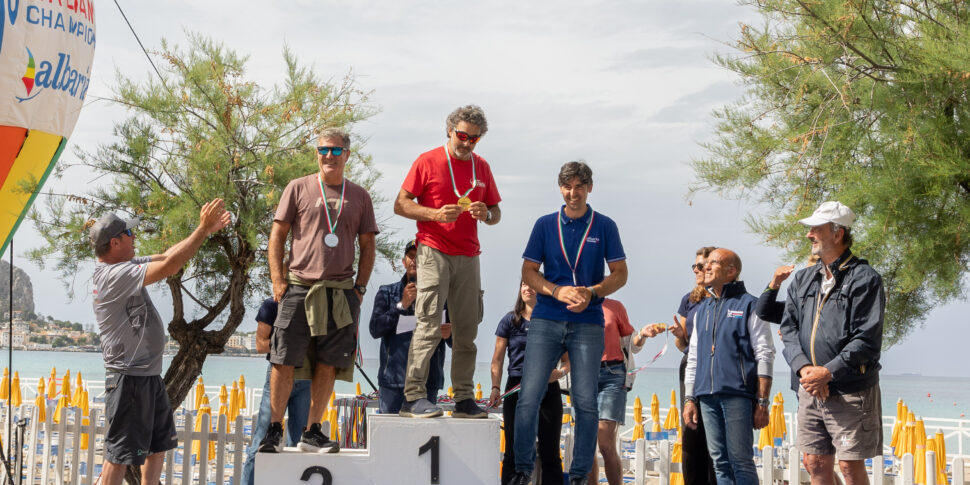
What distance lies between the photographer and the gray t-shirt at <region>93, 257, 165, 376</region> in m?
5.24

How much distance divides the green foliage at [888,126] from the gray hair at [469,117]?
3.90 meters

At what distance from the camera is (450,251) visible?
494cm

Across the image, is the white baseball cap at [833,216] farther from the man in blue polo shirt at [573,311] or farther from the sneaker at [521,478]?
the sneaker at [521,478]

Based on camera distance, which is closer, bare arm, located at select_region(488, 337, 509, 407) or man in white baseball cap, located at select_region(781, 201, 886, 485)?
man in white baseball cap, located at select_region(781, 201, 886, 485)

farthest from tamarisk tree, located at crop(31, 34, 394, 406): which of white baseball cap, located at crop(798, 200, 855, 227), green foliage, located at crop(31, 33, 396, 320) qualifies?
white baseball cap, located at crop(798, 200, 855, 227)

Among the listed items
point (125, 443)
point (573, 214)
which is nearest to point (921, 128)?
point (573, 214)

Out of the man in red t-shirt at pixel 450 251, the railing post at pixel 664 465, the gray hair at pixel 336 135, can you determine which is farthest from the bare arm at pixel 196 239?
the railing post at pixel 664 465

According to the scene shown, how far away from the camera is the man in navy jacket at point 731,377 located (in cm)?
512

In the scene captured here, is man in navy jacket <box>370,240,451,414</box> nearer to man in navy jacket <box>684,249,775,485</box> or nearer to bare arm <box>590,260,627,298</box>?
bare arm <box>590,260,627,298</box>

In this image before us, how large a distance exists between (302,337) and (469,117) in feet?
5.32

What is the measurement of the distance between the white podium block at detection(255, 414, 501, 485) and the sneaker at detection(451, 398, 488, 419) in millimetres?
148

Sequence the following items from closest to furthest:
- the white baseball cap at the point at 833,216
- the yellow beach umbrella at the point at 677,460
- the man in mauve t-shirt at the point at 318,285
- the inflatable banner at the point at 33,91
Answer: the white baseball cap at the point at 833,216, the man in mauve t-shirt at the point at 318,285, the yellow beach umbrella at the point at 677,460, the inflatable banner at the point at 33,91

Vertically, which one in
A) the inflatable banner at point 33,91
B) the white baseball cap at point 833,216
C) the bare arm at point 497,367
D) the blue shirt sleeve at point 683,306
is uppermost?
the inflatable banner at point 33,91

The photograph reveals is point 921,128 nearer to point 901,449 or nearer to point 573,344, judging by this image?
point 901,449
